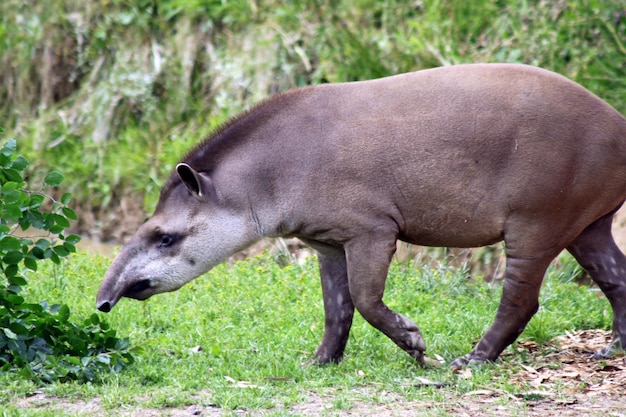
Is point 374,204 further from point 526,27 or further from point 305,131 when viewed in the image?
point 526,27

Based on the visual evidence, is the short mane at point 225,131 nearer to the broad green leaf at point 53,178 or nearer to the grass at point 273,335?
the broad green leaf at point 53,178

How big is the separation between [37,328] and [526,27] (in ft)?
21.9

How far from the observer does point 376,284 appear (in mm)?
5918

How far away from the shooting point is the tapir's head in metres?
6.23

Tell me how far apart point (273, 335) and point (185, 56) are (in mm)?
6768

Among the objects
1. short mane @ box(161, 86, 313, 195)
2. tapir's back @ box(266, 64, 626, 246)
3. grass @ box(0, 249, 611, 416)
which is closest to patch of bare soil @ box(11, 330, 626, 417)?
grass @ box(0, 249, 611, 416)

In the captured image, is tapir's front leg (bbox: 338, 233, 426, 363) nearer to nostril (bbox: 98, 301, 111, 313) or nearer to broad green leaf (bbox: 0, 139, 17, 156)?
nostril (bbox: 98, 301, 111, 313)

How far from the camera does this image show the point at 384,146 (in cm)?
596

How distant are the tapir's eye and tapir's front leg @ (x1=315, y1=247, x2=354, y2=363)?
96 cm

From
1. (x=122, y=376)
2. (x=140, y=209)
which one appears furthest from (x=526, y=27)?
(x=122, y=376)

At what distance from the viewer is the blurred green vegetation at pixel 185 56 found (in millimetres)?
10523

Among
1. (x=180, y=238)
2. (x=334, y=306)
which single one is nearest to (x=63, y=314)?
(x=180, y=238)

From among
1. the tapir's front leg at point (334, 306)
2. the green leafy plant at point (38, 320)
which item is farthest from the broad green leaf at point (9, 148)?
the tapir's front leg at point (334, 306)

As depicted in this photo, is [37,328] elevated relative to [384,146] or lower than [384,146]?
lower
